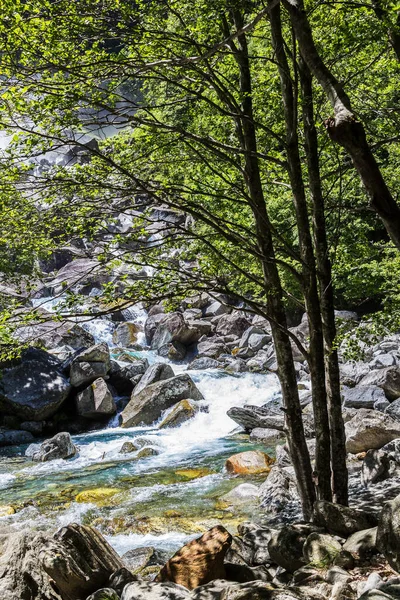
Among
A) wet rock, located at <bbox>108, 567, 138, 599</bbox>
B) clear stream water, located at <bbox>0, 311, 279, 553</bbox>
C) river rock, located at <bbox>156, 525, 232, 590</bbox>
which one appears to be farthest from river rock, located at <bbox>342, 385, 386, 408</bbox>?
wet rock, located at <bbox>108, 567, 138, 599</bbox>

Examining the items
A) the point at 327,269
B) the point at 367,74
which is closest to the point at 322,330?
the point at 327,269

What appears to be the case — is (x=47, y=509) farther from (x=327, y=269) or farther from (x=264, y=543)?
(x=327, y=269)

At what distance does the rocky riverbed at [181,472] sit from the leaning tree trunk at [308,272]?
A: 28.5 inches

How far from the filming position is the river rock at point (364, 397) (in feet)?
54.0

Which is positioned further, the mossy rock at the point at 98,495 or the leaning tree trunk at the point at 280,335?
the mossy rock at the point at 98,495

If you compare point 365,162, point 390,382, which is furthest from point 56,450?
point 365,162

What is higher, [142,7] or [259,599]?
[142,7]

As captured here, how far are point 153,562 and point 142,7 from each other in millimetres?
8036

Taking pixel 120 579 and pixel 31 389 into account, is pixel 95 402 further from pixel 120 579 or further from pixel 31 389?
pixel 120 579

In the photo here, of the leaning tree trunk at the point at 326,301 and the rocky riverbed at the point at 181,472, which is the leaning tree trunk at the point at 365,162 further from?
the leaning tree trunk at the point at 326,301

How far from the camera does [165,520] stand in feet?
34.0

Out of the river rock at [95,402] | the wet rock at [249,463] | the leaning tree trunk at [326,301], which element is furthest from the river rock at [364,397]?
the leaning tree trunk at [326,301]

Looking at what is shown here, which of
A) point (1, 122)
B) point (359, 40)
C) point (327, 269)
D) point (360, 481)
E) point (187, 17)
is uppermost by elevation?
point (187, 17)

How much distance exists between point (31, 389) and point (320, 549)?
57.5 ft
